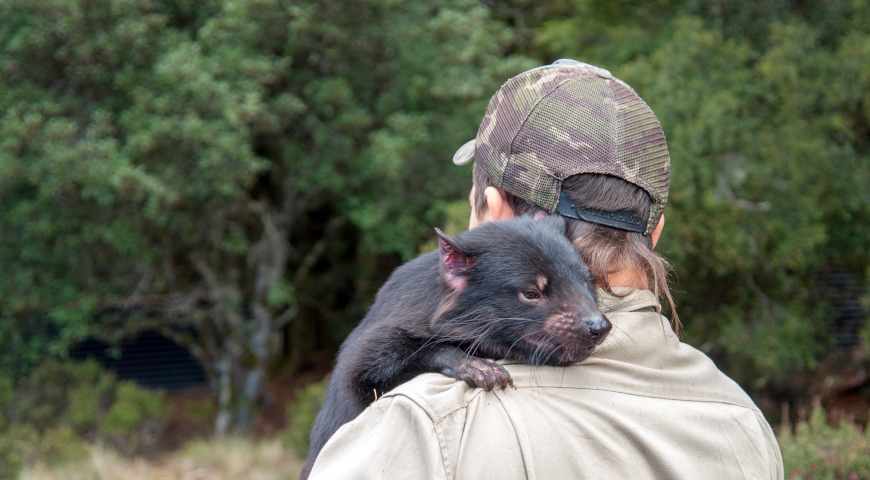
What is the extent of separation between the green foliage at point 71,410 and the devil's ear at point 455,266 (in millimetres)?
8222

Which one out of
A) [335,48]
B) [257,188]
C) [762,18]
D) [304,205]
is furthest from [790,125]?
[257,188]

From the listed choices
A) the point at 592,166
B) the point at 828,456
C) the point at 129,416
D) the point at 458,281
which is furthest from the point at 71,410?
the point at 592,166

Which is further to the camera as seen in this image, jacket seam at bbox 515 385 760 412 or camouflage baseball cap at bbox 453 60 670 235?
camouflage baseball cap at bbox 453 60 670 235

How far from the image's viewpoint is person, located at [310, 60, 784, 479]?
148cm

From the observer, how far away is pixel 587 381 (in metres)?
1.65

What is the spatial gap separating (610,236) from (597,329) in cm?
27

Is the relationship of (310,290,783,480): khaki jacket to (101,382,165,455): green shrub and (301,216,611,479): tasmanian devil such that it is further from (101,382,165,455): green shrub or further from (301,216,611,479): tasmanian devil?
(101,382,165,455): green shrub

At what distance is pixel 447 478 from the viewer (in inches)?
56.4

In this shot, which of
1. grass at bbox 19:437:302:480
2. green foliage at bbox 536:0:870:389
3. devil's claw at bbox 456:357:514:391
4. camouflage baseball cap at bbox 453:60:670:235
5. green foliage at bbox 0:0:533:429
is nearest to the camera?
devil's claw at bbox 456:357:514:391

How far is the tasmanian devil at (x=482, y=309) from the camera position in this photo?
1.92m

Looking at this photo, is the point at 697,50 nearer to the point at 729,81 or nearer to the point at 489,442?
the point at 729,81

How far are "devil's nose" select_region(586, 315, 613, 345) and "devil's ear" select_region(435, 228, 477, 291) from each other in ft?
1.34

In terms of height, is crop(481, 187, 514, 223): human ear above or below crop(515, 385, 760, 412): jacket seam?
above

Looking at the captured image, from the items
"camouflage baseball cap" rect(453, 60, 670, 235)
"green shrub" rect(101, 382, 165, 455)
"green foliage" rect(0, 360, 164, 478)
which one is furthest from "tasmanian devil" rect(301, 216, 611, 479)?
"green shrub" rect(101, 382, 165, 455)
